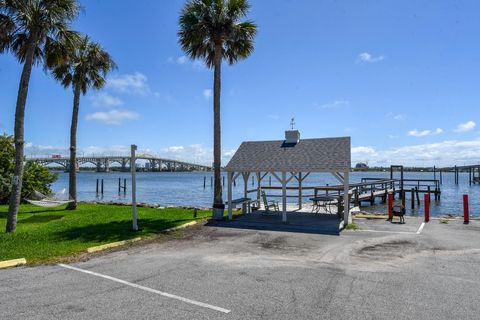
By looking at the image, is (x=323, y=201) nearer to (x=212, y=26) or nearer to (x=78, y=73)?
(x=212, y=26)

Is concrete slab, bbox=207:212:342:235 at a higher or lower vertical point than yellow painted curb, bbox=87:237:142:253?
higher

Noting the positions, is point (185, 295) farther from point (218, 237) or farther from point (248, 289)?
point (218, 237)

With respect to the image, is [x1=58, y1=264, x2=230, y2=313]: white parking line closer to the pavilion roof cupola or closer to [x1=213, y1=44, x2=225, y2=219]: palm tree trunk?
[x1=213, y1=44, x2=225, y2=219]: palm tree trunk

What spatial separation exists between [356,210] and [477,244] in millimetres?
7930

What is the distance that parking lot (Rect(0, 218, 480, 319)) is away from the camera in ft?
19.1

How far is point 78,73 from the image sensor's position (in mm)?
21203

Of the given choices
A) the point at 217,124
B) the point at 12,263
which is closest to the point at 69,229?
the point at 12,263

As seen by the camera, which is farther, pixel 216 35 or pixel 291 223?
pixel 216 35

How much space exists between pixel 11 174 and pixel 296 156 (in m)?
16.8

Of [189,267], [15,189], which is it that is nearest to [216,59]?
[15,189]

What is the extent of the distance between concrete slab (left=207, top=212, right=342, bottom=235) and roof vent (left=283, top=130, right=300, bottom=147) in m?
3.24

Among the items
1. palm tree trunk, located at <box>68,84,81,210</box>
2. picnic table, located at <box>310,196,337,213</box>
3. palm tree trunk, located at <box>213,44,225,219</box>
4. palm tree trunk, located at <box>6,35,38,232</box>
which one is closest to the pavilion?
palm tree trunk, located at <box>213,44,225,219</box>

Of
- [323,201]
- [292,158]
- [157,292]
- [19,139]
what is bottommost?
[157,292]

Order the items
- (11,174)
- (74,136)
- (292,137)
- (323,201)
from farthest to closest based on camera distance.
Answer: (11,174) → (74,136) → (292,137) → (323,201)
